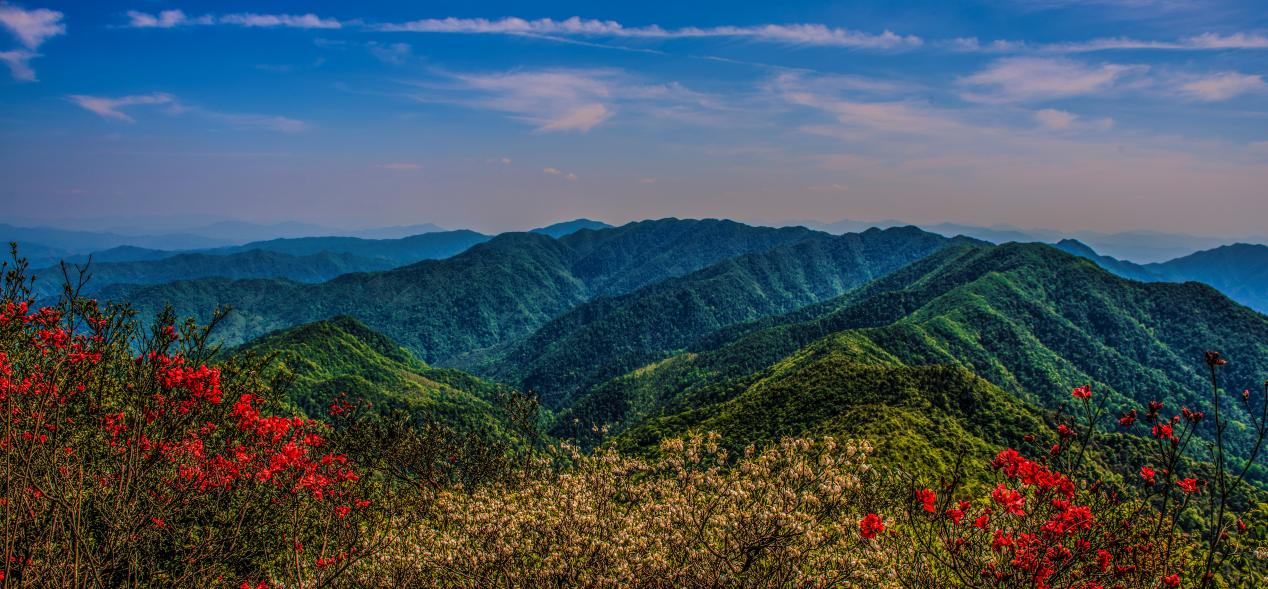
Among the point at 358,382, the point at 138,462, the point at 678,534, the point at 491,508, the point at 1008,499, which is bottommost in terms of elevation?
the point at 358,382

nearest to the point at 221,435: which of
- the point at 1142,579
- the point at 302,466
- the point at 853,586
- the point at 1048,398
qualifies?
the point at 302,466

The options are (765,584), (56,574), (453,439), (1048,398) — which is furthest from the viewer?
(1048,398)

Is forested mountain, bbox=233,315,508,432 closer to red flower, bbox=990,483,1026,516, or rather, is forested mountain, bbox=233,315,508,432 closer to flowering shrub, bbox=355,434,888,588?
flowering shrub, bbox=355,434,888,588

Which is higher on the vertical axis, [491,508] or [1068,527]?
[1068,527]

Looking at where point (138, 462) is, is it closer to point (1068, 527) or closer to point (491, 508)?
point (491, 508)

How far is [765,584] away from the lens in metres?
16.8

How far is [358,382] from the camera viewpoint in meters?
147

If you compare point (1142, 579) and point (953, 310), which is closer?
point (1142, 579)

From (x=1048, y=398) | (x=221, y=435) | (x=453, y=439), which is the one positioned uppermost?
(x=221, y=435)

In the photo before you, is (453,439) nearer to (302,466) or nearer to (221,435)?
(221,435)

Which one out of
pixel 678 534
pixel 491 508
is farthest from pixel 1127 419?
pixel 491 508

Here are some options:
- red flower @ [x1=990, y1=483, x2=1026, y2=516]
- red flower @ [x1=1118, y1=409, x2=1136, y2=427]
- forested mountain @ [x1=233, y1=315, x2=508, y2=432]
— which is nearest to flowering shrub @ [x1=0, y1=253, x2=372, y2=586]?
red flower @ [x1=990, y1=483, x2=1026, y2=516]

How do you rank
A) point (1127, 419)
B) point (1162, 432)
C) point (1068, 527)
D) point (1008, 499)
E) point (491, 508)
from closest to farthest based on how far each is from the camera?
1. point (1162, 432)
2. point (1008, 499)
3. point (1068, 527)
4. point (1127, 419)
5. point (491, 508)

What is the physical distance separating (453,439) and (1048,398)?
191567mm
